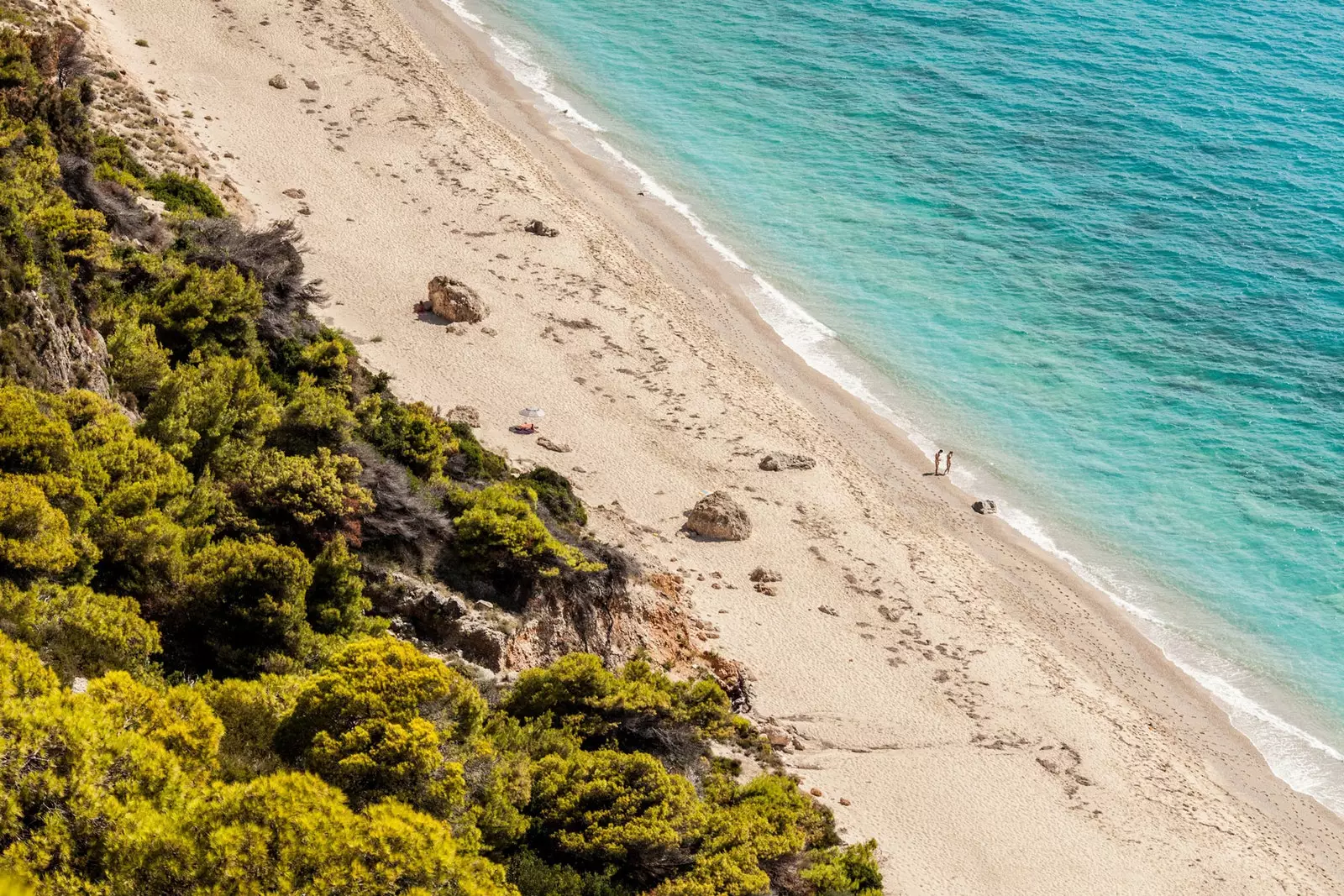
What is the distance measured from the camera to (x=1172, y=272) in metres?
45.4

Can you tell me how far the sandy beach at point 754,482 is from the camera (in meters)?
22.9

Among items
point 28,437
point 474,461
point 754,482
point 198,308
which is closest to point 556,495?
point 474,461

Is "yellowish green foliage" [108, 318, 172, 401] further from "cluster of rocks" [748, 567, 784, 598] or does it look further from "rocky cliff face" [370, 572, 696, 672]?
"cluster of rocks" [748, 567, 784, 598]

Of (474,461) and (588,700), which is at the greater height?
(474,461)

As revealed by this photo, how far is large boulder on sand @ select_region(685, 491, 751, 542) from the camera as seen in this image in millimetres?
28297

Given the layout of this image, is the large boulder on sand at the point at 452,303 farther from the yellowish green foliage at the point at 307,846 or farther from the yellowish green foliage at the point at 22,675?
the yellowish green foliage at the point at 307,846

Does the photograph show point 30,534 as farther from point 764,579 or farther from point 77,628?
point 764,579

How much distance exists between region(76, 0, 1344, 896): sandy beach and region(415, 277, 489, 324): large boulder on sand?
657mm

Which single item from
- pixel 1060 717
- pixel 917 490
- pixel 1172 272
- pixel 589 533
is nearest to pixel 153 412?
pixel 589 533

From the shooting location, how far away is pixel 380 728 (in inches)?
537

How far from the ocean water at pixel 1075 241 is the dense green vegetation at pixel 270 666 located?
16.7 metres

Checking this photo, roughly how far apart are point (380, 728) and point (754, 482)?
60.9 feet

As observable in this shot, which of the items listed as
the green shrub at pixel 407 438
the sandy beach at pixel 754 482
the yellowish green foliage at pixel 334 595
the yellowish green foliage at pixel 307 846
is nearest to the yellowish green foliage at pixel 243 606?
the yellowish green foliage at pixel 334 595

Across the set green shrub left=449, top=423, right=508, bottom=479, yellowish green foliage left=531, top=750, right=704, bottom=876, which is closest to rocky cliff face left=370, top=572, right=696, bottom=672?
yellowish green foliage left=531, top=750, right=704, bottom=876
